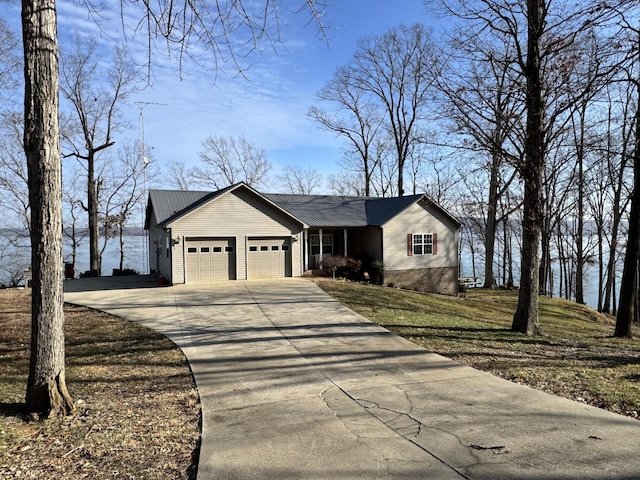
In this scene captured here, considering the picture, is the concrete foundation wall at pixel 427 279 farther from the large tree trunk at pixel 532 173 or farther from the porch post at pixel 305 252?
the large tree trunk at pixel 532 173

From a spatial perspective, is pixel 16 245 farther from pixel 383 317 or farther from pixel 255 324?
pixel 383 317

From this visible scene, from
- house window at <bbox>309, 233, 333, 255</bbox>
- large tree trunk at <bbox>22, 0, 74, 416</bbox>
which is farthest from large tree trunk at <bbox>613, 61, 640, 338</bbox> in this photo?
large tree trunk at <bbox>22, 0, 74, 416</bbox>

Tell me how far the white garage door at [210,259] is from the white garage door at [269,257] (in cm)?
85

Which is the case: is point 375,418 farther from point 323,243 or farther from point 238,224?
point 323,243

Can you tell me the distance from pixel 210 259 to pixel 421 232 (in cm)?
1179

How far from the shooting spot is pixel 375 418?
16.8 ft

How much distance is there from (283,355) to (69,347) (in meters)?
4.41

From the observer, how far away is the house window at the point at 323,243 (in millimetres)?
23578

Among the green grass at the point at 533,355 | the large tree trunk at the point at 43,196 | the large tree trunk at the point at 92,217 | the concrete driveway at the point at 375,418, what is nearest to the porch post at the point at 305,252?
the green grass at the point at 533,355

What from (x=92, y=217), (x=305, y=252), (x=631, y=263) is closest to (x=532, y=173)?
(x=631, y=263)

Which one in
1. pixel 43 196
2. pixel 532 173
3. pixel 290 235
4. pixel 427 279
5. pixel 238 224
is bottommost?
pixel 427 279

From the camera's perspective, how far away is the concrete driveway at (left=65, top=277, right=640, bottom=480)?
12.9 ft

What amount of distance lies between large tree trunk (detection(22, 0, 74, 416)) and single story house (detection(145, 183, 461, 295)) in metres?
13.4

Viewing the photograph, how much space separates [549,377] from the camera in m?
6.73
